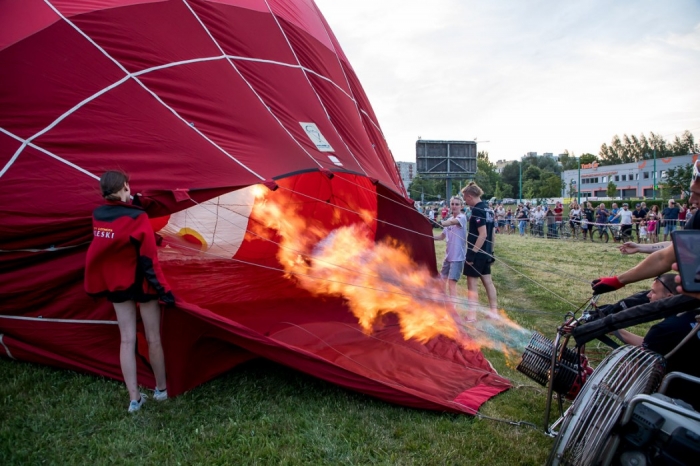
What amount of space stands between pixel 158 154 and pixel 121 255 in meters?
0.75

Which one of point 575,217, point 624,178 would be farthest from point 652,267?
point 624,178

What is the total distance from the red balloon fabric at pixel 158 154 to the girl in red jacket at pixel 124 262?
0.69 ft

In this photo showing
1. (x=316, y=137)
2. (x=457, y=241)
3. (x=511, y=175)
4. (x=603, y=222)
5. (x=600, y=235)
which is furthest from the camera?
(x=511, y=175)

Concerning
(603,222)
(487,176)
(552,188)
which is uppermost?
(487,176)

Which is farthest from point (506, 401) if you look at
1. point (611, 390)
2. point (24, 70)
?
point (24, 70)

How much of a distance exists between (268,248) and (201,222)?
31.7 inches

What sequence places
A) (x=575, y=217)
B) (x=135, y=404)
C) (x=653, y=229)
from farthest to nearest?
1. (x=575, y=217)
2. (x=653, y=229)
3. (x=135, y=404)

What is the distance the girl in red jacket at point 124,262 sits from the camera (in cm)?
279

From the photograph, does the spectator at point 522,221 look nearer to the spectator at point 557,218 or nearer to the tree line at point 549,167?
the spectator at point 557,218

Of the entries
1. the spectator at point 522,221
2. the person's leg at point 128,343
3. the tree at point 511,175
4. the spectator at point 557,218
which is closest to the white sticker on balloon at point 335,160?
the person's leg at point 128,343

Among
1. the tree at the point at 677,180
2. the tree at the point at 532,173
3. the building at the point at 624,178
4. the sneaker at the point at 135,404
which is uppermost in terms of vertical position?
the tree at the point at 532,173

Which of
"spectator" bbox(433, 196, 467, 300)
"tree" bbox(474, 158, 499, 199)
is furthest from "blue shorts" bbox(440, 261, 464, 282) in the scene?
"tree" bbox(474, 158, 499, 199)

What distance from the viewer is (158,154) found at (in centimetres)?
322

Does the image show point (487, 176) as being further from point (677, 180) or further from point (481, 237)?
point (481, 237)
